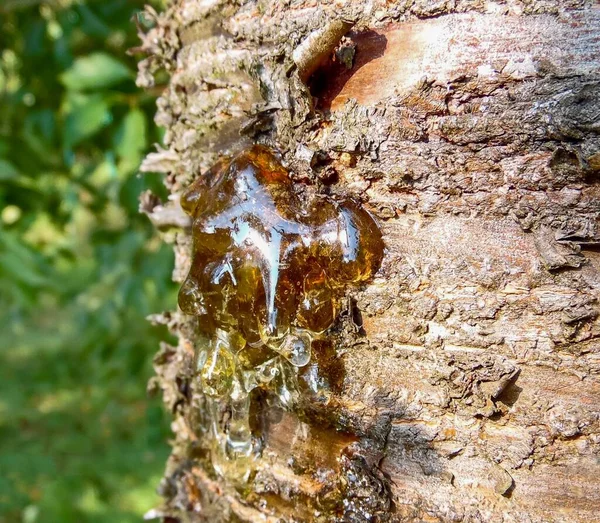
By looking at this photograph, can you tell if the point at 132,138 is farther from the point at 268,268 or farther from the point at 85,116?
the point at 268,268

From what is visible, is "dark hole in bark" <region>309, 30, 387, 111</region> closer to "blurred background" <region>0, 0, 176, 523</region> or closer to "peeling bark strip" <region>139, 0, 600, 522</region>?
"peeling bark strip" <region>139, 0, 600, 522</region>

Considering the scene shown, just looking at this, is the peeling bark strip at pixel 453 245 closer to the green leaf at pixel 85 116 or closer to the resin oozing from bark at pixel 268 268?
the resin oozing from bark at pixel 268 268

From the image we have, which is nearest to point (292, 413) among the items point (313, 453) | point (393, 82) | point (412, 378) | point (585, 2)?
point (313, 453)

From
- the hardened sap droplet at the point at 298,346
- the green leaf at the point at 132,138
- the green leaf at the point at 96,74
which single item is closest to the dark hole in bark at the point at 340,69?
the hardened sap droplet at the point at 298,346

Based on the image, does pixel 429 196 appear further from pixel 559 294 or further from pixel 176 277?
pixel 176 277

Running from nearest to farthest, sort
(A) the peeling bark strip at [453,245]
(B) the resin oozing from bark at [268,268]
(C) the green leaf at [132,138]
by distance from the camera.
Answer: (A) the peeling bark strip at [453,245] < (B) the resin oozing from bark at [268,268] < (C) the green leaf at [132,138]

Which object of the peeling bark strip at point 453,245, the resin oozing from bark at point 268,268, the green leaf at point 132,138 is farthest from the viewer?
the green leaf at point 132,138

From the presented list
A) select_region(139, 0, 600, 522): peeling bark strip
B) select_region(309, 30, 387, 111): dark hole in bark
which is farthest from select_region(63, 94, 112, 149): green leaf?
select_region(309, 30, 387, 111): dark hole in bark
